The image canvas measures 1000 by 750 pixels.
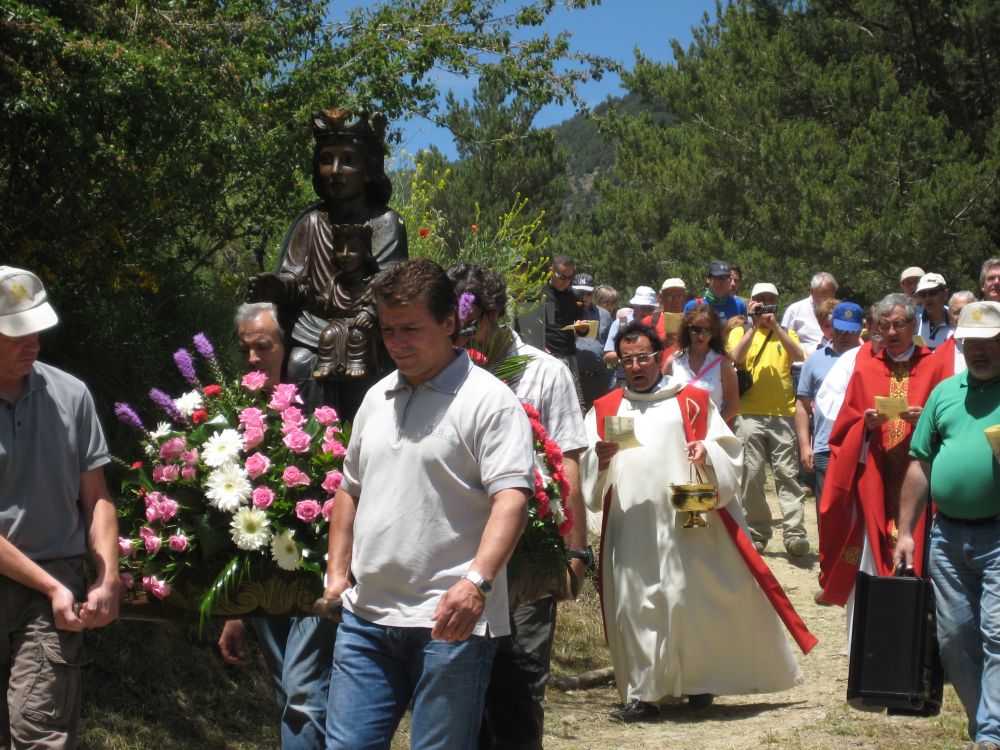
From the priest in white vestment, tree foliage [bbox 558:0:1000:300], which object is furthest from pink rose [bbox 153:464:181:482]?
tree foliage [bbox 558:0:1000:300]

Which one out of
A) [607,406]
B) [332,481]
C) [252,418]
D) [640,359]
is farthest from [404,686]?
[607,406]

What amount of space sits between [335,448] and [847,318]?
5.91 m

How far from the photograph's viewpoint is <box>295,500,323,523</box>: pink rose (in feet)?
14.3

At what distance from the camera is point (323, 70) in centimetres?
1004

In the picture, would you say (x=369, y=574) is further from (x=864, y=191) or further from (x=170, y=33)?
(x=864, y=191)

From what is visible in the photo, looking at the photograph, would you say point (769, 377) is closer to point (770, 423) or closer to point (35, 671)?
point (770, 423)

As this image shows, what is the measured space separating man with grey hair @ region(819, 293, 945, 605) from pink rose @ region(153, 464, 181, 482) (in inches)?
152

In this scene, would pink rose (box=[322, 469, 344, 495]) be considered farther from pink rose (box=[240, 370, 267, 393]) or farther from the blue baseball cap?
the blue baseball cap

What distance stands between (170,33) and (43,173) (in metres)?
1.34

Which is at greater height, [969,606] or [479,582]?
[479,582]

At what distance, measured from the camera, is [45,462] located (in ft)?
12.7

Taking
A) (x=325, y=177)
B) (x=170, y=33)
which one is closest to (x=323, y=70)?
(x=170, y=33)

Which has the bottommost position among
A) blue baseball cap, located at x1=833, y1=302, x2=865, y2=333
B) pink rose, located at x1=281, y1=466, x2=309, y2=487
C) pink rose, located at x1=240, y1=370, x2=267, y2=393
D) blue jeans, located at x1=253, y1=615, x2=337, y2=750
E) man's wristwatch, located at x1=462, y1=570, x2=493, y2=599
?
blue jeans, located at x1=253, y1=615, x2=337, y2=750

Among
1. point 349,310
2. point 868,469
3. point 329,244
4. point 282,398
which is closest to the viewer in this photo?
point 282,398
